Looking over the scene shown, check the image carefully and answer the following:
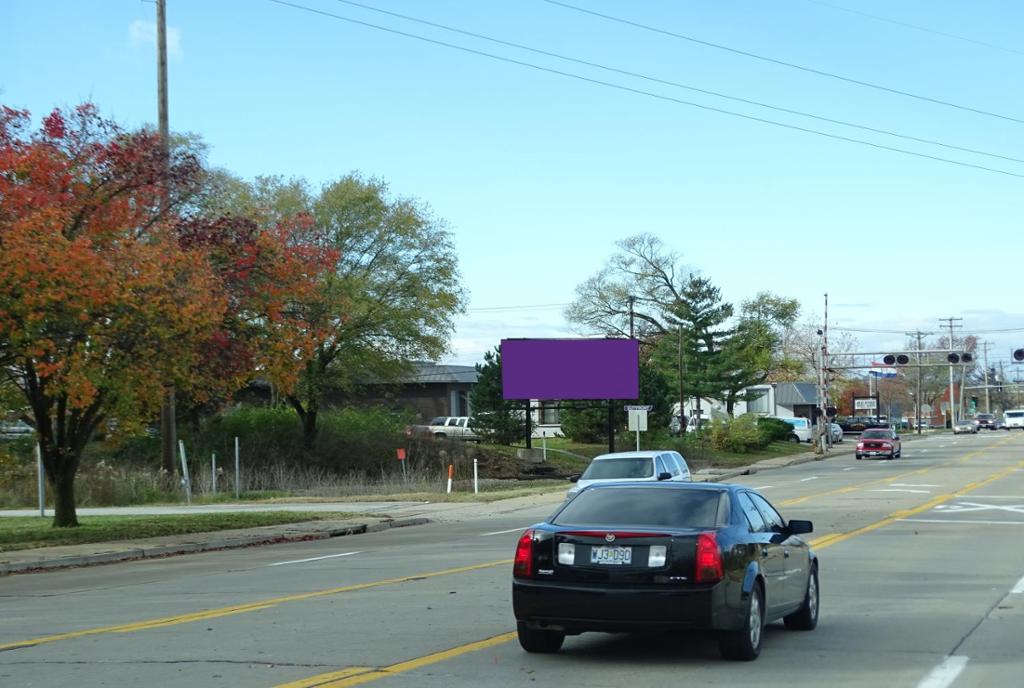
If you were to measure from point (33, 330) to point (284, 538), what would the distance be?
272 inches

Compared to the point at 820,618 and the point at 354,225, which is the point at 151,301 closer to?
the point at 820,618

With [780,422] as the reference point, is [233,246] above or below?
above

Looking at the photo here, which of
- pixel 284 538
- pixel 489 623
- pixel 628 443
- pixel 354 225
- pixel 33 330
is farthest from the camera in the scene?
pixel 628 443

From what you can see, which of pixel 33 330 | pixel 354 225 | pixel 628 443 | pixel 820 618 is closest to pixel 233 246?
pixel 33 330

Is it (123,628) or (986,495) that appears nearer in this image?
(123,628)

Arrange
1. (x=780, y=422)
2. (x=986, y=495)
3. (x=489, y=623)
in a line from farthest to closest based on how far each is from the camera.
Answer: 1. (x=780, y=422)
2. (x=986, y=495)
3. (x=489, y=623)

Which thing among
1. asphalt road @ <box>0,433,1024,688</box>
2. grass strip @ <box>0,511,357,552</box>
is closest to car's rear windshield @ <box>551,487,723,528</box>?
asphalt road @ <box>0,433,1024,688</box>

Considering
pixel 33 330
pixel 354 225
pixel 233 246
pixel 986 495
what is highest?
pixel 354 225

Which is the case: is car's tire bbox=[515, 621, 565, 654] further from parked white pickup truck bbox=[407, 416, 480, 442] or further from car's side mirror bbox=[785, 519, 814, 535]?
parked white pickup truck bbox=[407, 416, 480, 442]

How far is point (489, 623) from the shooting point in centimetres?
1190

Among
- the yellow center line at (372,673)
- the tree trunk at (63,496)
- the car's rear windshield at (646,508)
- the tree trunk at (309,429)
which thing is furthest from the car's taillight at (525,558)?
the tree trunk at (309,429)

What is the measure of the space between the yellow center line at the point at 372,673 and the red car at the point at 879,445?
55606mm

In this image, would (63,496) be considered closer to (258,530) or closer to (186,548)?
(258,530)

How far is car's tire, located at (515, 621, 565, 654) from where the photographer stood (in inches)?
391
